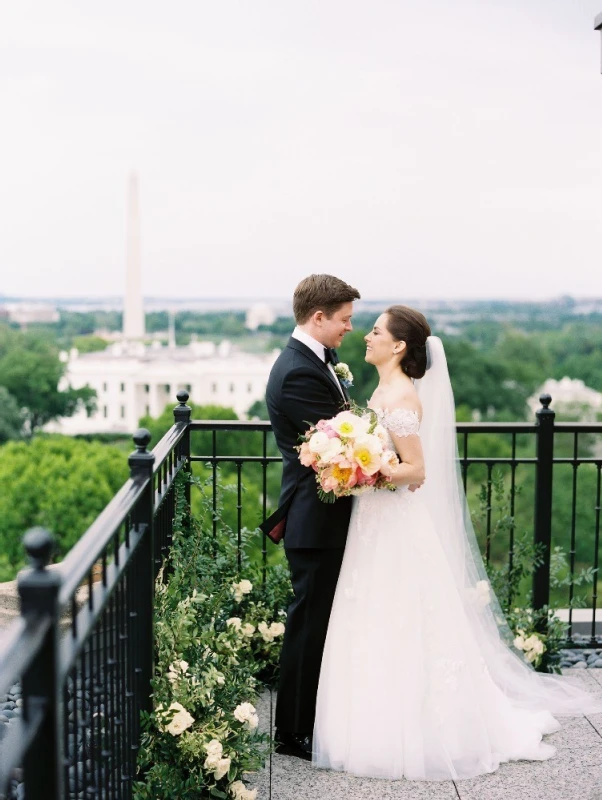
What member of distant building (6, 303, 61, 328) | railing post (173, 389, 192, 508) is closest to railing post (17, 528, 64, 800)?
railing post (173, 389, 192, 508)

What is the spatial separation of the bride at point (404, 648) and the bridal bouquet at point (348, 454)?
0.15 metres

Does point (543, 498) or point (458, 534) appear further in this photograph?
point (543, 498)

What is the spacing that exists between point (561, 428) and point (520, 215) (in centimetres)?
7916

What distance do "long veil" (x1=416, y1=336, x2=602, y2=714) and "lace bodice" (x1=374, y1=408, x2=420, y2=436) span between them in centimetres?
27

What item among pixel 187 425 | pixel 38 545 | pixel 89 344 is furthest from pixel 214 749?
pixel 89 344

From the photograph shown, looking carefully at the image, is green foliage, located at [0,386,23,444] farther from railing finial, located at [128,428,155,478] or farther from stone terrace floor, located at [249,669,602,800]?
railing finial, located at [128,428,155,478]

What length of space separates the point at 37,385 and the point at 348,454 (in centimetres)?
7080

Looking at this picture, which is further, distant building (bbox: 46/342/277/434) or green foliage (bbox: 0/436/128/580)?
distant building (bbox: 46/342/277/434)

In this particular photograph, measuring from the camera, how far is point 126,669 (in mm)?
2705

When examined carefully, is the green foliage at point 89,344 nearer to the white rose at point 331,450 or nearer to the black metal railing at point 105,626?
the black metal railing at point 105,626

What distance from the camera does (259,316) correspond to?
95938 mm

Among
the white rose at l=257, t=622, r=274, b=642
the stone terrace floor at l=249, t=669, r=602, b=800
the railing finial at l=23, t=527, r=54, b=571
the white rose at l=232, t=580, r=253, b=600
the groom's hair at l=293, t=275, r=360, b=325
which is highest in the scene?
the groom's hair at l=293, t=275, r=360, b=325

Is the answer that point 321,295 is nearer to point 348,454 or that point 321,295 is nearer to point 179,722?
point 348,454

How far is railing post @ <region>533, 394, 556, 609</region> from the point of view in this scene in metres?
4.76
